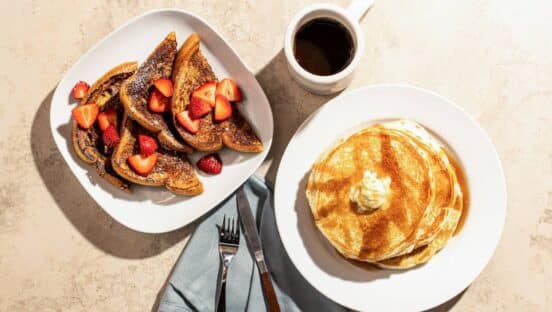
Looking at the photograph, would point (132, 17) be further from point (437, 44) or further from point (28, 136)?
point (437, 44)

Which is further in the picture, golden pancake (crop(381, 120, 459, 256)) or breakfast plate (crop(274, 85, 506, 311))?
breakfast plate (crop(274, 85, 506, 311))

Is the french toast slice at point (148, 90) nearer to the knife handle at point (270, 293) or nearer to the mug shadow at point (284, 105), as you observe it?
the mug shadow at point (284, 105)

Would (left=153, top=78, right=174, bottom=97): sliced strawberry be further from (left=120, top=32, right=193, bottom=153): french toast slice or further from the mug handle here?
the mug handle

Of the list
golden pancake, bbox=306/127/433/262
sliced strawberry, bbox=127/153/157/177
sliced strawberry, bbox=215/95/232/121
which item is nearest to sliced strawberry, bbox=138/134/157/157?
sliced strawberry, bbox=127/153/157/177

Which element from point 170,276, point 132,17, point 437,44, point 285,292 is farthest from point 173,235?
point 437,44

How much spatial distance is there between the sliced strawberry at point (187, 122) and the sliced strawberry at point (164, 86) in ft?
0.29

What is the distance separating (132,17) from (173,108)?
40cm

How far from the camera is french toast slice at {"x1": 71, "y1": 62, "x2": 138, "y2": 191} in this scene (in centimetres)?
167

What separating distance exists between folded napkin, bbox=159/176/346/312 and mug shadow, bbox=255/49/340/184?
4.4 inches

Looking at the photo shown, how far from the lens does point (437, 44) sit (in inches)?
68.1

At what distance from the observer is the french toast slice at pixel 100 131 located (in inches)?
65.6

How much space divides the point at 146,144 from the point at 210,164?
212 millimetres

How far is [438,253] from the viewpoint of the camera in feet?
5.23

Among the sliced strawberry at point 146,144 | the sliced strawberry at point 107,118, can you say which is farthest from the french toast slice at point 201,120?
the sliced strawberry at point 107,118
